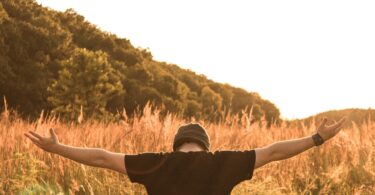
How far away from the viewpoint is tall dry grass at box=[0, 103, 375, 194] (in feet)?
19.4

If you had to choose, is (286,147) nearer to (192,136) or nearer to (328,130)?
(328,130)

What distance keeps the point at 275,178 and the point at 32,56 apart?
22518mm

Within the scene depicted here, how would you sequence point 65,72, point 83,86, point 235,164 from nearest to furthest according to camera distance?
point 235,164 < point 65,72 < point 83,86

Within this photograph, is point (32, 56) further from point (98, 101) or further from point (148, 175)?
point (148, 175)

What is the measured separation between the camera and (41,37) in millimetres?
28578

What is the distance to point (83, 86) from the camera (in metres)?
26.8

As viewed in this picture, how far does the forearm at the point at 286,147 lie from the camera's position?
3236 mm

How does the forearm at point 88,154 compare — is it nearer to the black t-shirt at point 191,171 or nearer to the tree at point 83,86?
the black t-shirt at point 191,171

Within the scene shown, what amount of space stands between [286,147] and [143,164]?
2.63ft

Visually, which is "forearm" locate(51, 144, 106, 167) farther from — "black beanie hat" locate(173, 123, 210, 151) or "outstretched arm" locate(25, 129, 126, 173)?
"black beanie hat" locate(173, 123, 210, 151)

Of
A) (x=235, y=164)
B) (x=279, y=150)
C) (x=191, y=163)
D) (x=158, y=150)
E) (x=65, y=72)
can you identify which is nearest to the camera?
(x=191, y=163)

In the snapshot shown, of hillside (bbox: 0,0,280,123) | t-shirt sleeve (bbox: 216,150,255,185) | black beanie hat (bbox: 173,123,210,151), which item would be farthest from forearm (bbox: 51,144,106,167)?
hillside (bbox: 0,0,280,123)

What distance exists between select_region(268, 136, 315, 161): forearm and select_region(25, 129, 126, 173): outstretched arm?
0.84 meters

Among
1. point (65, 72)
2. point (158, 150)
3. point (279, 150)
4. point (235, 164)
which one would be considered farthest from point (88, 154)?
point (65, 72)
